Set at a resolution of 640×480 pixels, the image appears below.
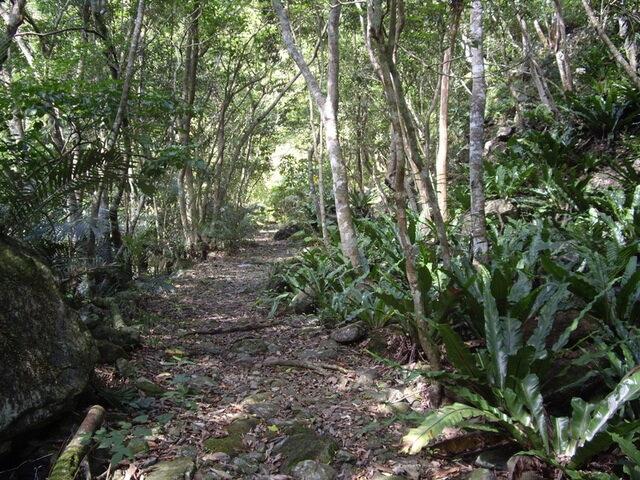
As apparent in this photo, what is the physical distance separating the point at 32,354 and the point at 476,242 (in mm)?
3795

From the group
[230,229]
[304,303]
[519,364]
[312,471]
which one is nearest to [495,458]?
[519,364]

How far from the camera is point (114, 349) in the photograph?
3.87 metres

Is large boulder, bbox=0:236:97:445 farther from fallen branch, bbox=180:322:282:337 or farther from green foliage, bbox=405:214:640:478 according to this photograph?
fallen branch, bbox=180:322:282:337

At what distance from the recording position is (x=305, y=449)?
9.14 ft

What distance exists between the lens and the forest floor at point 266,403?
2656 millimetres

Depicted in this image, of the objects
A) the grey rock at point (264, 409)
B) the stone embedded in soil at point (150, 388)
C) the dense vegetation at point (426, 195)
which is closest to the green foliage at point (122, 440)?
the stone embedded in soil at point (150, 388)

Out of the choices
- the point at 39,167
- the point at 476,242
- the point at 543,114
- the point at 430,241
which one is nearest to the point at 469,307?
the point at 476,242

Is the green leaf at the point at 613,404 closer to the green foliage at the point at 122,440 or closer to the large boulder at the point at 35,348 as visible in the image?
the green foliage at the point at 122,440

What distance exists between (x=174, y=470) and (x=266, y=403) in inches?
42.5

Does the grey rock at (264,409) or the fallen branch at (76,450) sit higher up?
the fallen branch at (76,450)

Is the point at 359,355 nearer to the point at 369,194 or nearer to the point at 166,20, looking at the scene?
the point at 166,20

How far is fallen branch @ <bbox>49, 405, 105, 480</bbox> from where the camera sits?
220 centimetres

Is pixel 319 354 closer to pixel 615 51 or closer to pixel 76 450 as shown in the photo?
pixel 76 450

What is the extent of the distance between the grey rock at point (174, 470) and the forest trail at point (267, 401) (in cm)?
1
